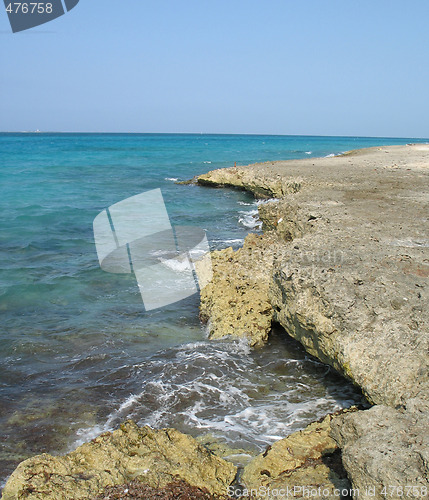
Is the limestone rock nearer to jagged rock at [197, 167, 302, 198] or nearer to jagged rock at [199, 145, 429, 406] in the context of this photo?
jagged rock at [199, 145, 429, 406]

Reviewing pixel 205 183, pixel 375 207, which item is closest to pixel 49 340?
pixel 375 207

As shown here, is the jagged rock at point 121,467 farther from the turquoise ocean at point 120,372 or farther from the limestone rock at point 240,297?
the limestone rock at point 240,297

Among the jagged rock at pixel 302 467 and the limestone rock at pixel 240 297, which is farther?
the limestone rock at pixel 240 297

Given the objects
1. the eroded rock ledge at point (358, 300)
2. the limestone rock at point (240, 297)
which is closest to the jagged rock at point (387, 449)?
the eroded rock ledge at point (358, 300)

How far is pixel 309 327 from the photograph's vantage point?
5.14 metres

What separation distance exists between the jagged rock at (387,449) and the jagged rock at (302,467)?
1.03 ft

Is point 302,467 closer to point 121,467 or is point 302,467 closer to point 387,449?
point 387,449

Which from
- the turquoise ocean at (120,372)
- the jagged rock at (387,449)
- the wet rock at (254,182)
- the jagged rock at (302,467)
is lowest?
the wet rock at (254,182)

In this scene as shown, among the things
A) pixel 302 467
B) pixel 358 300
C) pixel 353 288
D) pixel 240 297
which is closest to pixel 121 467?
pixel 302 467

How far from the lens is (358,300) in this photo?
15.8ft

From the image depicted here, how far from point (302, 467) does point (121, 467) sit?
1486mm

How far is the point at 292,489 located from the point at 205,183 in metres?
23.5

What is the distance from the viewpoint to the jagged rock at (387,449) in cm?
269

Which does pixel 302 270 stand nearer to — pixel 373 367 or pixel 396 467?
pixel 373 367
